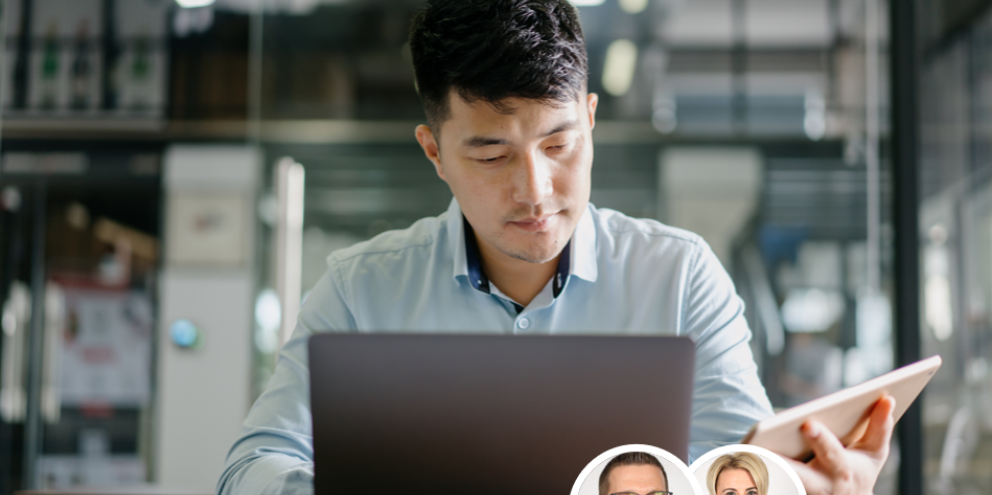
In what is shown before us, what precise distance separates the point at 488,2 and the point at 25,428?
306cm

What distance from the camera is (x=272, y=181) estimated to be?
3.26 metres

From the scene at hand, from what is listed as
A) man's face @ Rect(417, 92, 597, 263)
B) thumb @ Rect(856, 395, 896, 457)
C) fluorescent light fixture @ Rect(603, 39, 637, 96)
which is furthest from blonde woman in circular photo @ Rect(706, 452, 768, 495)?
fluorescent light fixture @ Rect(603, 39, 637, 96)

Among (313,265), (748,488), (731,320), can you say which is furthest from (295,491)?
(313,265)

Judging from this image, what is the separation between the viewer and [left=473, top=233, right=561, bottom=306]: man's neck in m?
1.28

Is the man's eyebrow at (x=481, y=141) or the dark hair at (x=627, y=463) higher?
the man's eyebrow at (x=481, y=141)

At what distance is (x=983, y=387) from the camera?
2479 millimetres

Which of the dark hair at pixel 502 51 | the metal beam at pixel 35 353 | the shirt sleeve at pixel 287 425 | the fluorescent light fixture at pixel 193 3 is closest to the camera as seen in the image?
the shirt sleeve at pixel 287 425

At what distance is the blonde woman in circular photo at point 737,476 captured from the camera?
0.64m

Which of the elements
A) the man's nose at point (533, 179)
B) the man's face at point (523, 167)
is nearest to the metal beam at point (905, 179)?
the man's face at point (523, 167)

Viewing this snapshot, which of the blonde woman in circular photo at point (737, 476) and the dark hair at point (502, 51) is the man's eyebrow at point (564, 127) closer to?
the dark hair at point (502, 51)

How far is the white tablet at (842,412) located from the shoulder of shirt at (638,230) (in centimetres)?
51

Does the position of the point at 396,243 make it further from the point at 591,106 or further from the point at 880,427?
the point at 880,427

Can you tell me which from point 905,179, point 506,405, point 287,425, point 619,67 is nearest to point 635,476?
point 506,405

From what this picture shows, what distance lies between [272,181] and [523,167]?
95.5 inches
